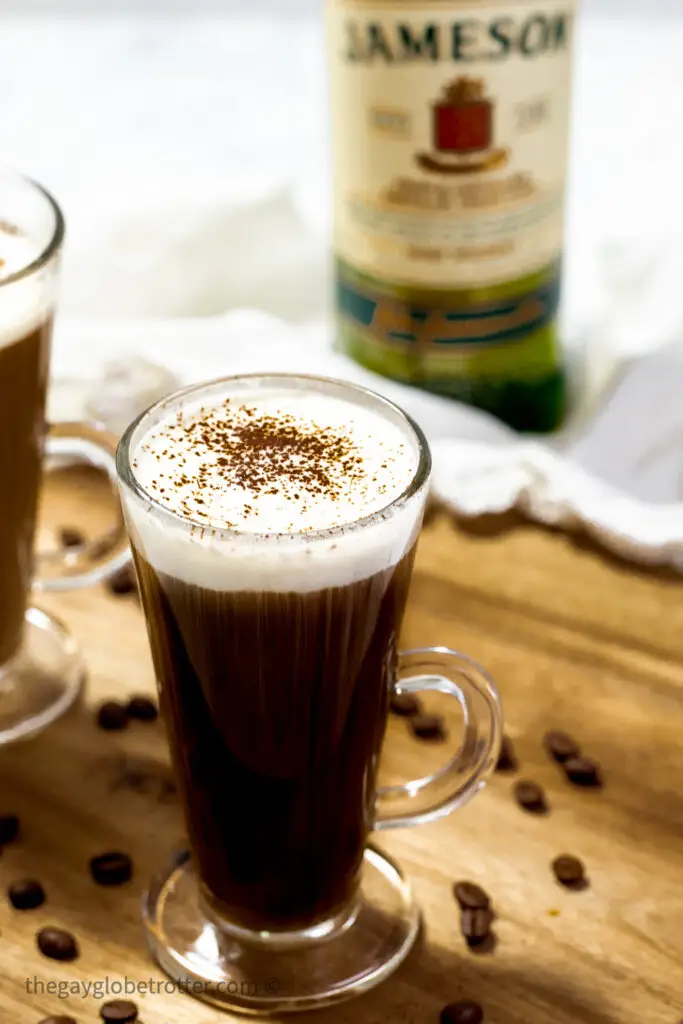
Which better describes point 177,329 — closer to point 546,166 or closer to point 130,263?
point 130,263

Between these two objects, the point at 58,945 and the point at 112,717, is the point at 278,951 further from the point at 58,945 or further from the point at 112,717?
the point at 112,717

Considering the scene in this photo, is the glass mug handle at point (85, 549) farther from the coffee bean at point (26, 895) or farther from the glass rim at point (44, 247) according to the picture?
the coffee bean at point (26, 895)

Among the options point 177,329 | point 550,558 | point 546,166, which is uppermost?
point 546,166

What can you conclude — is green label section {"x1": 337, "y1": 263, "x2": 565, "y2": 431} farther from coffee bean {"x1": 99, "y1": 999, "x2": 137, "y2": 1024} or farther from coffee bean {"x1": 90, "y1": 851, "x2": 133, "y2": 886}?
coffee bean {"x1": 99, "y1": 999, "x2": 137, "y2": 1024}

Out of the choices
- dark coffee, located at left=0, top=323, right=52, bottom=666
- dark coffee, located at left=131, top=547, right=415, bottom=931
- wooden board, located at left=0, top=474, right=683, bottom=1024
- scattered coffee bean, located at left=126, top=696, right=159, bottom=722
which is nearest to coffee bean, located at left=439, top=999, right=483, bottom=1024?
wooden board, located at left=0, top=474, right=683, bottom=1024

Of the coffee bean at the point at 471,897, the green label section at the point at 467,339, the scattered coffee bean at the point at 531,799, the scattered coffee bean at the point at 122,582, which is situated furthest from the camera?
the green label section at the point at 467,339

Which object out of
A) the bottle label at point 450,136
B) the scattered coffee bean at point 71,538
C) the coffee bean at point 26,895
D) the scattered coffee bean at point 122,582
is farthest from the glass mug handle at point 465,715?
the bottle label at point 450,136

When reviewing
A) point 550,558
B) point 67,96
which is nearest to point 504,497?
point 550,558
